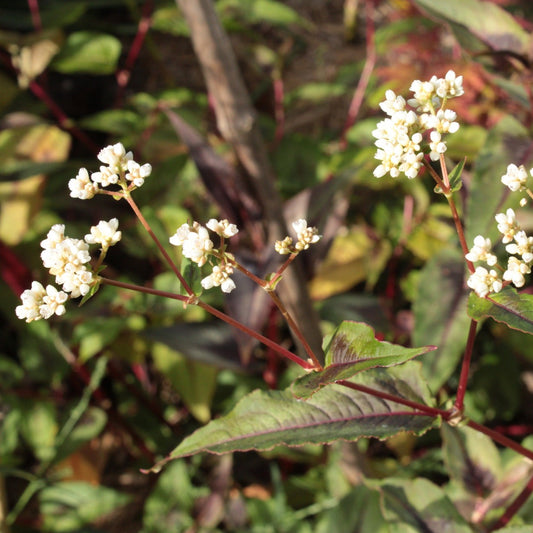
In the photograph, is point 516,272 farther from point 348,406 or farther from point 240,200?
point 240,200

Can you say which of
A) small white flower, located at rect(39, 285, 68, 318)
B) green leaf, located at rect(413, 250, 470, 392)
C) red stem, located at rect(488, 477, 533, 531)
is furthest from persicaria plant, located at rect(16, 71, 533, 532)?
green leaf, located at rect(413, 250, 470, 392)

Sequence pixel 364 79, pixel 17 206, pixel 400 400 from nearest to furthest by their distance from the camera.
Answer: pixel 400 400
pixel 17 206
pixel 364 79

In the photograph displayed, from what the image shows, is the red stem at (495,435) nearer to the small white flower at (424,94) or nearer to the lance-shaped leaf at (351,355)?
the lance-shaped leaf at (351,355)

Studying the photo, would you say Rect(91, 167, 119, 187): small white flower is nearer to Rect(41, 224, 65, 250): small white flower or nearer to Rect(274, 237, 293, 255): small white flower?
Rect(41, 224, 65, 250): small white flower

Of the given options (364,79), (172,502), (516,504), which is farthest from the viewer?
(364,79)

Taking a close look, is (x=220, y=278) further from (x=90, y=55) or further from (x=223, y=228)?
(x=90, y=55)

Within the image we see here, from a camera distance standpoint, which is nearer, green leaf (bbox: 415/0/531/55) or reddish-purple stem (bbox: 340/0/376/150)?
green leaf (bbox: 415/0/531/55)

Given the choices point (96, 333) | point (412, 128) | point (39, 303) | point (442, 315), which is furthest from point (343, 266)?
point (39, 303)
